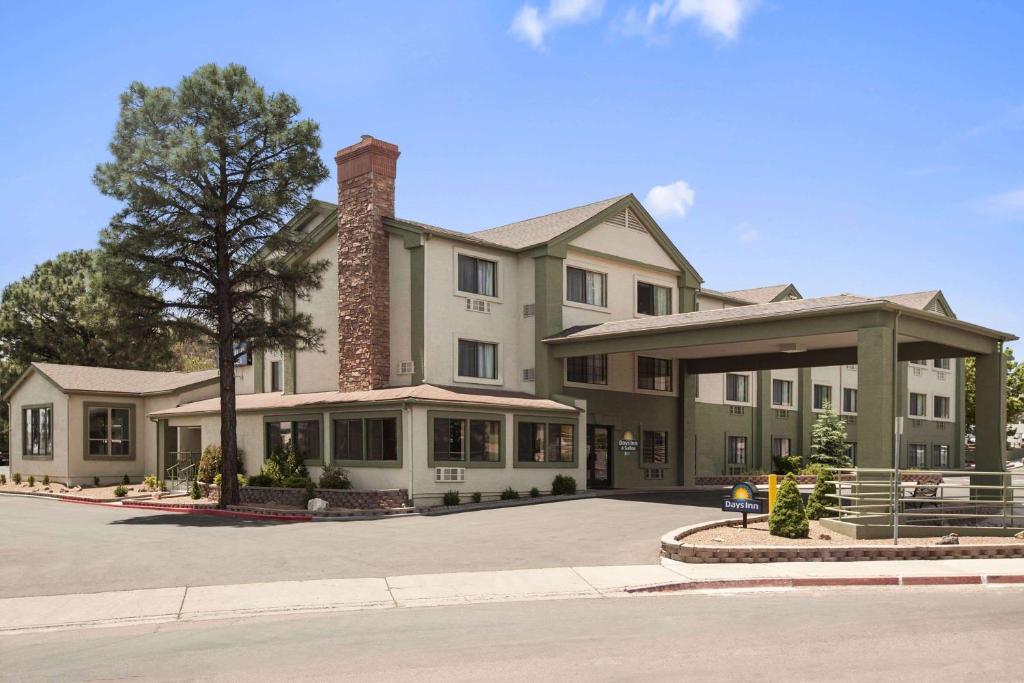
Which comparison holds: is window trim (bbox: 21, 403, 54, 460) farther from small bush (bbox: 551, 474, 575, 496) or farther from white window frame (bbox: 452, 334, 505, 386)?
small bush (bbox: 551, 474, 575, 496)

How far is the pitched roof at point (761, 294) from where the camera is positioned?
45406mm

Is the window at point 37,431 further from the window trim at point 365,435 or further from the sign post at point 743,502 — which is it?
the sign post at point 743,502

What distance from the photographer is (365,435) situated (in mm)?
28109

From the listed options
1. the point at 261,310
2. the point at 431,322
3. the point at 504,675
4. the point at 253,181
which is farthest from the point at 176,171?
the point at 504,675

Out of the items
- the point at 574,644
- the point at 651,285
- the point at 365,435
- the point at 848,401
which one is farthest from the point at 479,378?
the point at 848,401

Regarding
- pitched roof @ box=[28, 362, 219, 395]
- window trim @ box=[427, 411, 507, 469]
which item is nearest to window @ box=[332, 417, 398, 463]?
window trim @ box=[427, 411, 507, 469]

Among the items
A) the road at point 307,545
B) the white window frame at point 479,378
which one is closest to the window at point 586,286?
the white window frame at point 479,378

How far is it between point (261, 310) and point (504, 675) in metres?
24.1

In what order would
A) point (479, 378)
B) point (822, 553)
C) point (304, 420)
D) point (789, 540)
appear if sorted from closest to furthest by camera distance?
point (822, 553), point (789, 540), point (304, 420), point (479, 378)

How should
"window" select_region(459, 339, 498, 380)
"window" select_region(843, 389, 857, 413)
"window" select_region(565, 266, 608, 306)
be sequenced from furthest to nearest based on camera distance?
1. "window" select_region(843, 389, 857, 413)
2. "window" select_region(565, 266, 608, 306)
3. "window" select_region(459, 339, 498, 380)

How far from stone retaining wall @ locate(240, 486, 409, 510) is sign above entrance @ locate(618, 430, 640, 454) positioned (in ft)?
36.3

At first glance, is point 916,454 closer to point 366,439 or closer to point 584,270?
point 584,270

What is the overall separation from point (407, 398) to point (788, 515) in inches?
476

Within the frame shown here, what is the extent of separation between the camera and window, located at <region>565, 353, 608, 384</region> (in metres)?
33.0
